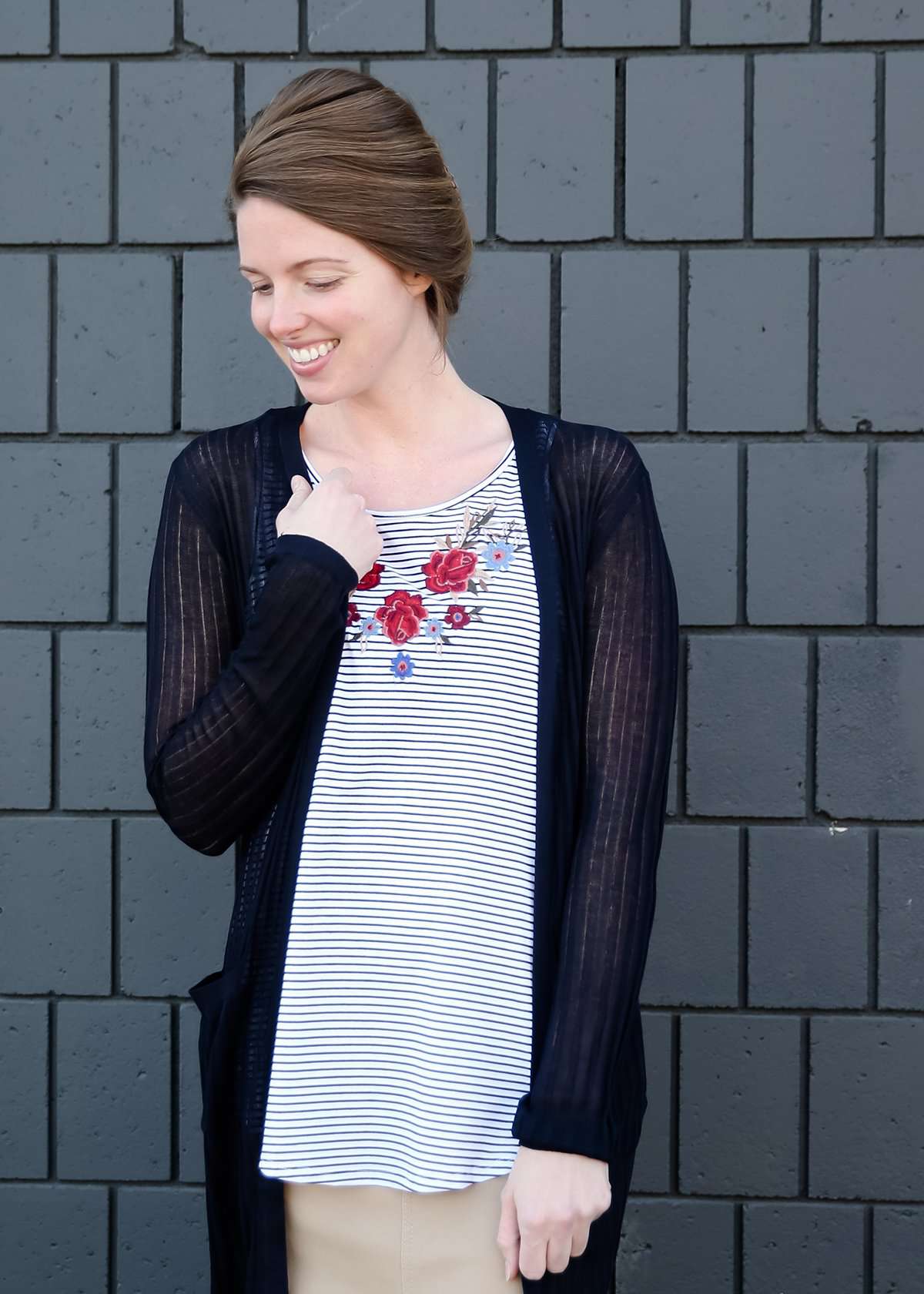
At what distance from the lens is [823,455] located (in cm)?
230

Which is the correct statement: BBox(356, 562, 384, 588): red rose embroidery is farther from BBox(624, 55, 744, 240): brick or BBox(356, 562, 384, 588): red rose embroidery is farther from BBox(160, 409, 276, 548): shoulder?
BBox(624, 55, 744, 240): brick

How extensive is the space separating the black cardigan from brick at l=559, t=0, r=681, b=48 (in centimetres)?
111

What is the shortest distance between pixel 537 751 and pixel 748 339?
3.94 ft

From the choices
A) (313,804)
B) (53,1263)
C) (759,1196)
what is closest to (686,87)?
(313,804)

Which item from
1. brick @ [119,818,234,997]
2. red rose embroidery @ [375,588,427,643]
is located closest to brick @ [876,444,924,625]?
red rose embroidery @ [375,588,427,643]

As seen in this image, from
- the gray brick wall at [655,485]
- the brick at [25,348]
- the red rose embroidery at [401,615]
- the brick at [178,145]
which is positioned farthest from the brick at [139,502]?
the red rose embroidery at [401,615]

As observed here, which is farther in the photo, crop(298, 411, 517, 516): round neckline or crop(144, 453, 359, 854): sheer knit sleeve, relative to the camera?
crop(298, 411, 517, 516): round neckline

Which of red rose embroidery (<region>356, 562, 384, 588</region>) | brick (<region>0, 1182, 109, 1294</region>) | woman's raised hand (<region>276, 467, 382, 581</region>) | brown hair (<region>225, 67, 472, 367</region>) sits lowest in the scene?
brick (<region>0, 1182, 109, 1294</region>)

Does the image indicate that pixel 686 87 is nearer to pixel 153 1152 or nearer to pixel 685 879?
pixel 685 879

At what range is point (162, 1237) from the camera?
244 cm

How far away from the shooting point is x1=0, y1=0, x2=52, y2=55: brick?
92.4 inches

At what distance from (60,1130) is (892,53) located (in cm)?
247

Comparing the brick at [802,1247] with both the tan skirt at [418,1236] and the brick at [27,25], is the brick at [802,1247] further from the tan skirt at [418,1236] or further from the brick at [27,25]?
the brick at [27,25]

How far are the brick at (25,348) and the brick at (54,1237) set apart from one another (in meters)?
1.43
